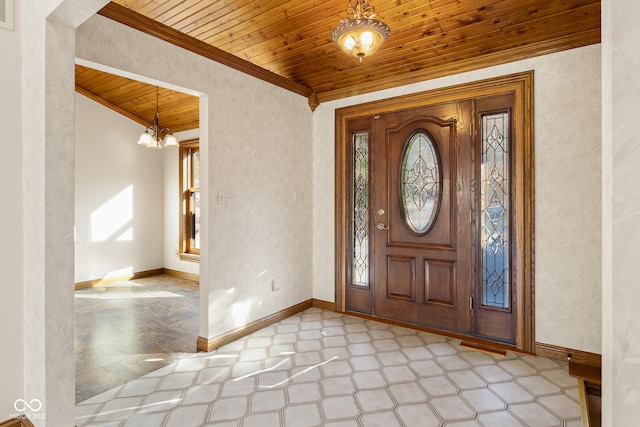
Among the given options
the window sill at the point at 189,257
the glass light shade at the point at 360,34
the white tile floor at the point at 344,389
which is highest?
the glass light shade at the point at 360,34

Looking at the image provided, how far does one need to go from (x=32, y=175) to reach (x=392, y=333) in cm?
308

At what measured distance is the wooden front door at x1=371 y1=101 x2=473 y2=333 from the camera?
3232 mm

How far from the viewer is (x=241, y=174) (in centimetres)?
326

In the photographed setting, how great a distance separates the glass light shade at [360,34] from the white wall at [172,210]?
4.35 meters

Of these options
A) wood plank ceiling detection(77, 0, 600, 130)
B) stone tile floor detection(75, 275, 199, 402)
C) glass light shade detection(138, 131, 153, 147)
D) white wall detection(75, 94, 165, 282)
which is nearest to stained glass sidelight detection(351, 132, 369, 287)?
wood plank ceiling detection(77, 0, 600, 130)

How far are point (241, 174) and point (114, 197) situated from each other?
11.3 ft

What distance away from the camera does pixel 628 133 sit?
1.61 feet

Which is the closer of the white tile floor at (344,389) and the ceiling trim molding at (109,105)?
the white tile floor at (344,389)

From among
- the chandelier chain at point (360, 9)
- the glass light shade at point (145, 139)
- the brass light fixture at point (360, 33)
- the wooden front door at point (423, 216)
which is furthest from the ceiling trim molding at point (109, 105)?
the brass light fixture at point (360, 33)

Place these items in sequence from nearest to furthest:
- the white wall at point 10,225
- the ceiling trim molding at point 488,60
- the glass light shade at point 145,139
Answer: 1. the white wall at point 10,225
2. the ceiling trim molding at point 488,60
3. the glass light shade at point 145,139

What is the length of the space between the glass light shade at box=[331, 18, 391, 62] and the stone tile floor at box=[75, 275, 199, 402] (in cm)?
275

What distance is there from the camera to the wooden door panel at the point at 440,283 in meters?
3.29

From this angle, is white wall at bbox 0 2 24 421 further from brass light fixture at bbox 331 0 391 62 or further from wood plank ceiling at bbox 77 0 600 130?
brass light fixture at bbox 331 0 391 62

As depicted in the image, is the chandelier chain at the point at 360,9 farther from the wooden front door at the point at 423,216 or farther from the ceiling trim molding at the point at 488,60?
the wooden front door at the point at 423,216
